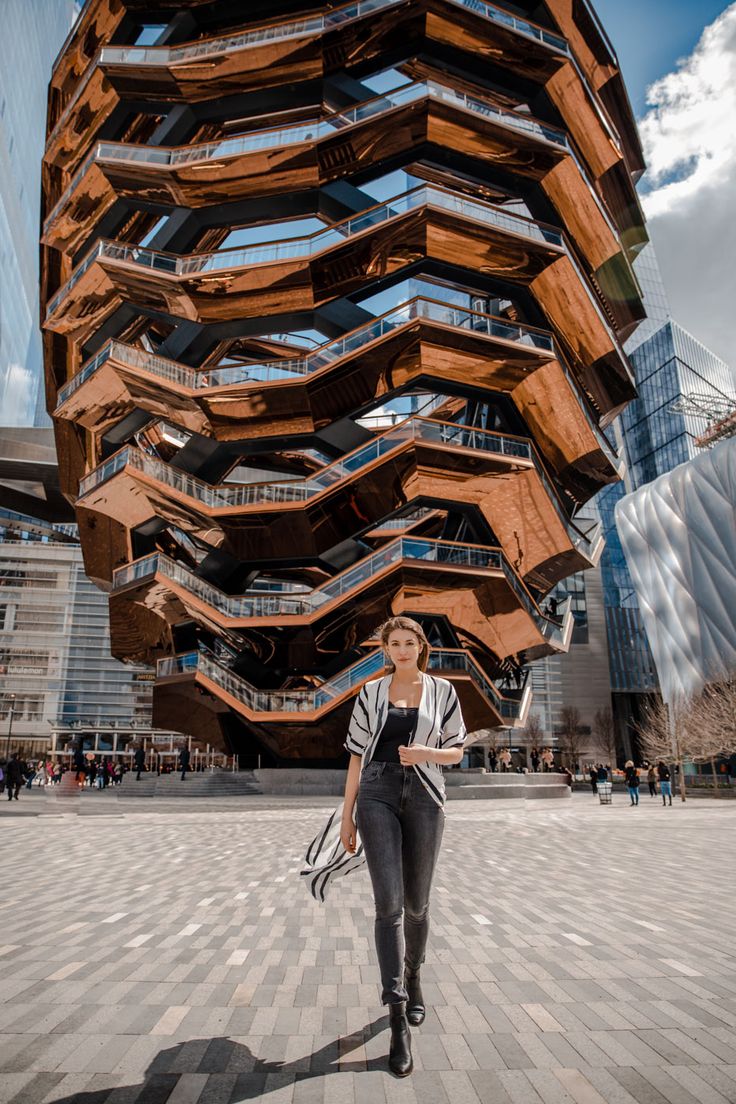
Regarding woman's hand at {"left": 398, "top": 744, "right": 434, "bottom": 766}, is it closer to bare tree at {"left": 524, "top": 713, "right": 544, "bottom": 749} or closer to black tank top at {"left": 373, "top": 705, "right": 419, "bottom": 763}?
black tank top at {"left": 373, "top": 705, "right": 419, "bottom": 763}

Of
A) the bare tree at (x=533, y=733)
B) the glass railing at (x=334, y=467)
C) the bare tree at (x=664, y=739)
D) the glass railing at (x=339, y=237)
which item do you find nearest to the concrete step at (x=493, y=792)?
the glass railing at (x=334, y=467)

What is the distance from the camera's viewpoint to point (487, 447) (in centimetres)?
2964

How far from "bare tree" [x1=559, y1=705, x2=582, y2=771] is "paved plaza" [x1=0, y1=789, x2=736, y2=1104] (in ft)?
237

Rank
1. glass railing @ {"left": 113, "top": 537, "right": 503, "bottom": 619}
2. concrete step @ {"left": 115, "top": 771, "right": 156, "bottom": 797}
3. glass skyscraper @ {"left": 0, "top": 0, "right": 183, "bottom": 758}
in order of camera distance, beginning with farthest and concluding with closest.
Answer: glass skyscraper @ {"left": 0, "top": 0, "right": 183, "bottom": 758} < concrete step @ {"left": 115, "top": 771, "right": 156, "bottom": 797} < glass railing @ {"left": 113, "top": 537, "right": 503, "bottom": 619}

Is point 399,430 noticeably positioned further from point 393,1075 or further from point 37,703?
point 37,703

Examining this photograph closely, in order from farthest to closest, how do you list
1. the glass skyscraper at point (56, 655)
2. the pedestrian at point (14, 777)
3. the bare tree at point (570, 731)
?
1. the glass skyscraper at point (56, 655)
2. the bare tree at point (570, 731)
3. the pedestrian at point (14, 777)

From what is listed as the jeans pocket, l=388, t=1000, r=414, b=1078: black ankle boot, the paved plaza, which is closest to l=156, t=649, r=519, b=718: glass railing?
the paved plaza

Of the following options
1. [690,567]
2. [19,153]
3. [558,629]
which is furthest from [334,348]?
[690,567]

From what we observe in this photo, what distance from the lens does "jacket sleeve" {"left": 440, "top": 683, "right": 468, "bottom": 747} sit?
3895 mm

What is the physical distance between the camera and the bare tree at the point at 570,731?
7861 centimetres

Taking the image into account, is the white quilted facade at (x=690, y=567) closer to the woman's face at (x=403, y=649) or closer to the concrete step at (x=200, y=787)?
the concrete step at (x=200, y=787)

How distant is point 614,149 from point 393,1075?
39.6 meters

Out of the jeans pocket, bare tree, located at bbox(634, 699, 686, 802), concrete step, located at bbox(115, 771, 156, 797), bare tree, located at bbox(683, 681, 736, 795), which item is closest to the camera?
the jeans pocket

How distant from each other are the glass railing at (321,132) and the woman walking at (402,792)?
1181 inches
